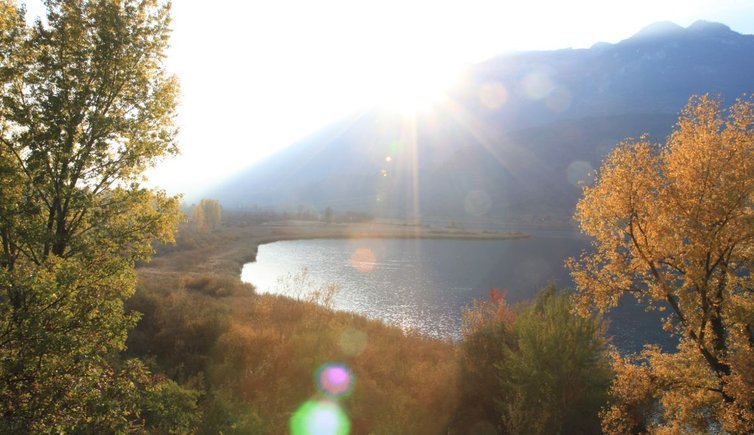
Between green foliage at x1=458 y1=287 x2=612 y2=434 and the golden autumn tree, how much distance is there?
5.18ft

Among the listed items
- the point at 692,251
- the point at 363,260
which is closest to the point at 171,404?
the point at 692,251

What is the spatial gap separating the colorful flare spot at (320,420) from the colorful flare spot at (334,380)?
90 cm

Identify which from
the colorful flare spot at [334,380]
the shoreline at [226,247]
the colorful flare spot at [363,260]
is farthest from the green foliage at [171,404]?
the colorful flare spot at [363,260]

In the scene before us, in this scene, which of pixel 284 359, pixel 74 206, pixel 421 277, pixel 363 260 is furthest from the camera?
pixel 363 260

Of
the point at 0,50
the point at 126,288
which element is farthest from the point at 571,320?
the point at 0,50

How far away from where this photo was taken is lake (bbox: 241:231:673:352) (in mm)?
40344

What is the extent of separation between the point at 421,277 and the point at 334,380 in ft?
147

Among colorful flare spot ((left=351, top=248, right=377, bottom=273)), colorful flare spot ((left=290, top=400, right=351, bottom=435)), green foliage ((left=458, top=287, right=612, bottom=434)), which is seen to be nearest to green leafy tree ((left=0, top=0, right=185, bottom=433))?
colorful flare spot ((left=290, top=400, right=351, bottom=435))

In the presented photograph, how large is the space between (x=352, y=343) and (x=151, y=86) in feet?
54.3

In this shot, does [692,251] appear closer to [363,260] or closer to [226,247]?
[363,260]

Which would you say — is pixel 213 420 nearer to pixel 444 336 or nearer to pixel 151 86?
pixel 151 86

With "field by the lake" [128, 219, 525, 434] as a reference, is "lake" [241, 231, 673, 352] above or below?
below

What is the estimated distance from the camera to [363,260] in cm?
7706

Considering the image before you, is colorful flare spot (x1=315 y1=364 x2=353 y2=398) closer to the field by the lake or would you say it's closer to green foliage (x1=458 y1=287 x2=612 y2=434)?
the field by the lake
